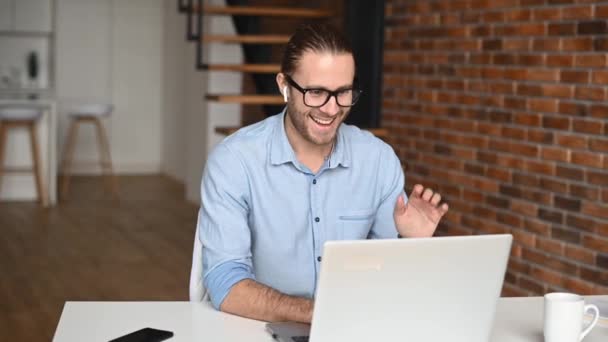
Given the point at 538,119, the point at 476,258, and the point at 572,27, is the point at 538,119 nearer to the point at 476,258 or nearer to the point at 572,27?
the point at 572,27

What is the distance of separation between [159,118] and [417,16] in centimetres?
581

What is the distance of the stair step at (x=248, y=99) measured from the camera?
5.24 metres

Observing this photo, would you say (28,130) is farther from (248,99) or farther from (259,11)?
(248,99)

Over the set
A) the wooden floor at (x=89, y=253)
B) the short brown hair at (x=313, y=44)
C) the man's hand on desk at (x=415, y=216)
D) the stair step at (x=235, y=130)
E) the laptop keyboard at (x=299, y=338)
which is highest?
the short brown hair at (x=313, y=44)

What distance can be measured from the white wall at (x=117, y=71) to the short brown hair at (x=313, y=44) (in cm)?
813

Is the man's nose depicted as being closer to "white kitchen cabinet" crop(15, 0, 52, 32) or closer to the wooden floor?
the wooden floor

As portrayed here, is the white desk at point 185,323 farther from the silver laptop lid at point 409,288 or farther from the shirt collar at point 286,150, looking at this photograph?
the shirt collar at point 286,150

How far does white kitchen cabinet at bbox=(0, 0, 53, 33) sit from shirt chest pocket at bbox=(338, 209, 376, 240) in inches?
309

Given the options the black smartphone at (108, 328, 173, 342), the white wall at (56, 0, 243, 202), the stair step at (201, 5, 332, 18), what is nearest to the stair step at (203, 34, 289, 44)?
the stair step at (201, 5, 332, 18)

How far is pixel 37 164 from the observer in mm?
8445

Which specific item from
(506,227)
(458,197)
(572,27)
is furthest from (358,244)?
(458,197)

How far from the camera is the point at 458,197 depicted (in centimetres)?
496

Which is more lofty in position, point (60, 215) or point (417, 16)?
point (417, 16)

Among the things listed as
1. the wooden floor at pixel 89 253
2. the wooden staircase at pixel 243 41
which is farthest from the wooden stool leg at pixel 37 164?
the wooden staircase at pixel 243 41
